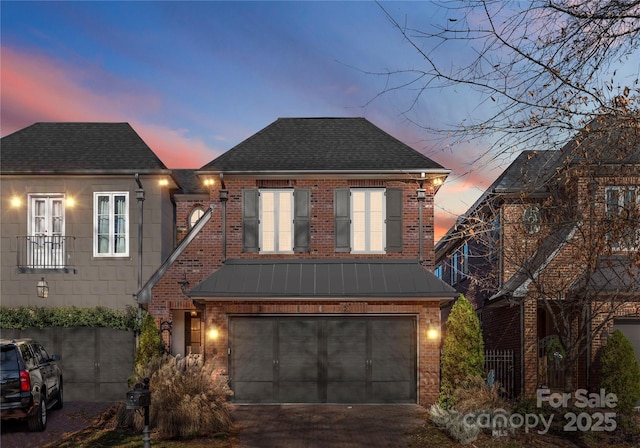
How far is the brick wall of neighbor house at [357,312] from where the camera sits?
1744 centimetres

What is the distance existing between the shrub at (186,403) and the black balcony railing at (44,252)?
7.04 m

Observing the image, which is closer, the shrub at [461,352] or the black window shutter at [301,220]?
the shrub at [461,352]

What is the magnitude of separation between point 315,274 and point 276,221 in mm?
2035

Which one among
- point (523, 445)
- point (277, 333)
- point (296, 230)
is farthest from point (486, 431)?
point (296, 230)

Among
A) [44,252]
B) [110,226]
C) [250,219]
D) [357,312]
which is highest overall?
[250,219]

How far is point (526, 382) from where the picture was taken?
17734 mm

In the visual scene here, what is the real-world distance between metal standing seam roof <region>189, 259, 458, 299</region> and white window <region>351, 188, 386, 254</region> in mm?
484

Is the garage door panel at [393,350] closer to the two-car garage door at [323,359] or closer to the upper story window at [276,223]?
the two-car garage door at [323,359]

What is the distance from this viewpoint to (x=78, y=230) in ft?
63.7

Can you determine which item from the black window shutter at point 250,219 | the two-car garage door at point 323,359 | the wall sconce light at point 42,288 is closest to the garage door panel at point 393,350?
the two-car garage door at point 323,359

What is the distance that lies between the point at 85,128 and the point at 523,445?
16948 millimetres

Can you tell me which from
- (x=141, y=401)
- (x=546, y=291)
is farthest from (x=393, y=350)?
(x=141, y=401)

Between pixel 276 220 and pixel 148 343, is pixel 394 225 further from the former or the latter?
pixel 148 343

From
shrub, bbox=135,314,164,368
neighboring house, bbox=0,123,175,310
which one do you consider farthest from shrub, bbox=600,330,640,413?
neighboring house, bbox=0,123,175,310
